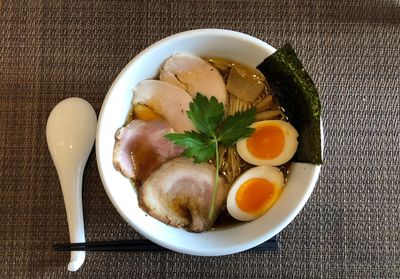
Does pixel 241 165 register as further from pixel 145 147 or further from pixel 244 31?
pixel 244 31

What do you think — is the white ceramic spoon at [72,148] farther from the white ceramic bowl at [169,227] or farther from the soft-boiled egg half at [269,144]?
the soft-boiled egg half at [269,144]

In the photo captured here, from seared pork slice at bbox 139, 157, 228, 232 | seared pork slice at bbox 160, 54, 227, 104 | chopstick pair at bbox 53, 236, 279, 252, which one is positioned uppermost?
seared pork slice at bbox 160, 54, 227, 104

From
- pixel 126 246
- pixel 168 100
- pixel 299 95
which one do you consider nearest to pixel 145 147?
pixel 168 100

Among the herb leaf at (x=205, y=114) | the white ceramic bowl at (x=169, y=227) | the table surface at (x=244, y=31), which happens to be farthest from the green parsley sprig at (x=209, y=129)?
the table surface at (x=244, y=31)

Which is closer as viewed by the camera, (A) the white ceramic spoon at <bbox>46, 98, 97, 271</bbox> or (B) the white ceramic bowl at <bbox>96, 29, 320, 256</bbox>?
(B) the white ceramic bowl at <bbox>96, 29, 320, 256</bbox>

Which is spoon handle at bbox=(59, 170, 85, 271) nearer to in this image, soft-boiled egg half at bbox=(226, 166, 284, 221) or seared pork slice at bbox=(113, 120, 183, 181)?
seared pork slice at bbox=(113, 120, 183, 181)

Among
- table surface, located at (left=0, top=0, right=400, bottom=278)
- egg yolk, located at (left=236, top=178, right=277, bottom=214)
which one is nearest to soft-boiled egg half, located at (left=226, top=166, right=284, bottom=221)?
egg yolk, located at (left=236, top=178, right=277, bottom=214)
